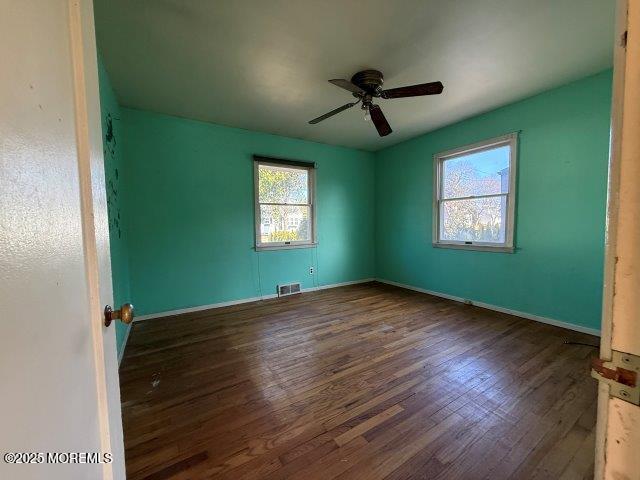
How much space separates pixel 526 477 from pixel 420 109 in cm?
339

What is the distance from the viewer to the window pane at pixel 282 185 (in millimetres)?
4016

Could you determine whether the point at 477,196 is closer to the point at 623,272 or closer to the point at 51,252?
the point at 623,272

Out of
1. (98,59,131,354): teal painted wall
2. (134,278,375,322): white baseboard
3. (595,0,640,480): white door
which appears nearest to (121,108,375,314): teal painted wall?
(134,278,375,322): white baseboard

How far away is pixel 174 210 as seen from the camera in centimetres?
338

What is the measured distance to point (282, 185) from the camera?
4184mm

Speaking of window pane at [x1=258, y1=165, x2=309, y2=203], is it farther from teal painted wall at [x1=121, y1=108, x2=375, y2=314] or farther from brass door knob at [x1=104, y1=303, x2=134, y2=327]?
brass door knob at [x1=104, y1=303, x2=134, y2=327]

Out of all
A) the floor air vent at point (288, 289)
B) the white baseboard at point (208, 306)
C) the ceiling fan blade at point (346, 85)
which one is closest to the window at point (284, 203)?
the floor air vent at point (288, 289)

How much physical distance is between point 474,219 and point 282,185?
288cm

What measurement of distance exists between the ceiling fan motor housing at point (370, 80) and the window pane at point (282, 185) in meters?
2.01

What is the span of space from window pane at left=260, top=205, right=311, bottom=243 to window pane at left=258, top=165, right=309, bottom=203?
0.45 feet

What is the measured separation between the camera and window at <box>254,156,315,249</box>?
3996 mm

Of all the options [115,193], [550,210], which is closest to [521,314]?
[550,210]

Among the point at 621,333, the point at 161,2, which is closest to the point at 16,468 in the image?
the point at 621,333

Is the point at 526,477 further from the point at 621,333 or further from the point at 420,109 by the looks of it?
the point at 420,109
